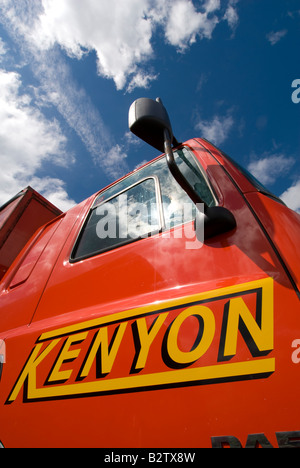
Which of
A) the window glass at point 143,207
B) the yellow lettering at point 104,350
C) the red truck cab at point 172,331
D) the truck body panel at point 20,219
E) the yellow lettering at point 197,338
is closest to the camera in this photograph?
Result: the red truck cab at point 172,331

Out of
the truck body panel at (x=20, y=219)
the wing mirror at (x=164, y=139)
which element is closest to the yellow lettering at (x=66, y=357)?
the wing mirror at (x=164, y=139)

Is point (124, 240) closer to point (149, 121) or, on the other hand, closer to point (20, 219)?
point (149, 121)

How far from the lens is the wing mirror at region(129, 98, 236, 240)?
0.99m

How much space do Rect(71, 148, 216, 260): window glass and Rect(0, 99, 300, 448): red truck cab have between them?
11 mm

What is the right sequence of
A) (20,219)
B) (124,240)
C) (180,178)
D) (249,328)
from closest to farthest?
(249,328), (180,178), (124,240), (20,219)

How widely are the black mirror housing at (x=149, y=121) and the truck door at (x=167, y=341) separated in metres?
0.32

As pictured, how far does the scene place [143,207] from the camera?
152 cm

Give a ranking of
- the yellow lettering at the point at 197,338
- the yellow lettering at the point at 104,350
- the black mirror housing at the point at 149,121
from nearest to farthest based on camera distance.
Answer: the yellow lettering at the point at 197,338 → the yellow lettering at the point at 104,350 → the black mirror housing at the point at 149,121

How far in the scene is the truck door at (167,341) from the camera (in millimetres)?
701

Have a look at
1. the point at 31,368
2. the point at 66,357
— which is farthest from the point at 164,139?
the point at 31,368

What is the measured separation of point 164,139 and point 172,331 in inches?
32.4

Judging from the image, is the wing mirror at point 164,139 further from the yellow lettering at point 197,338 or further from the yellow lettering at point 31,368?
the yellow lettering at point 31,368

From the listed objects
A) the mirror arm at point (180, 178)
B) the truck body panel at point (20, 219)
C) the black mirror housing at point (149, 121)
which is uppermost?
the truck body panel at point (20, 219)

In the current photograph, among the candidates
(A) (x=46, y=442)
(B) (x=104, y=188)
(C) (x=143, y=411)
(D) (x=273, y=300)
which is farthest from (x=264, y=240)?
(B) (x=104, y=188)
